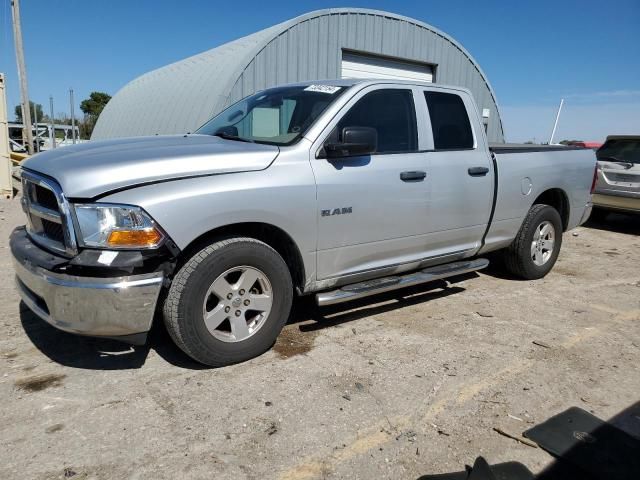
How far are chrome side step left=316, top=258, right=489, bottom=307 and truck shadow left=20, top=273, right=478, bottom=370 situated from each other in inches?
18.2

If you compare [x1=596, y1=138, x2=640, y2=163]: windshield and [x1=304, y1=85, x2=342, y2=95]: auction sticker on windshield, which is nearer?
[x1=304, y1=85, x2=342, y2=95]: auction sticker on windshield

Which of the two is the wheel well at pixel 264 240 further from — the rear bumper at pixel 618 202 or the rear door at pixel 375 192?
the rear bumper at pixel 618 202

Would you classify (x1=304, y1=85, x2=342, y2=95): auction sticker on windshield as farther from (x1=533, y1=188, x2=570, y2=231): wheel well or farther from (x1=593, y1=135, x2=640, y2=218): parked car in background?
(x1=593, y1=135, x2=640, y2=218): parked car in background

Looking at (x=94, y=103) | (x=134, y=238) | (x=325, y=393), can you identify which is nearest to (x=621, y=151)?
(x=325, y=393)

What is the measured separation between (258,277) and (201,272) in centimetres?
43

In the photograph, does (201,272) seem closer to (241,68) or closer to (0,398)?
(0,398)

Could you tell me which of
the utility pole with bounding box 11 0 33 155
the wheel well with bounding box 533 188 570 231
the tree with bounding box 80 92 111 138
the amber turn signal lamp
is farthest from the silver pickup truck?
the tree with bounding box 80 92 111 138

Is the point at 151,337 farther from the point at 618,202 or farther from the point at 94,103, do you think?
the point at 94,103

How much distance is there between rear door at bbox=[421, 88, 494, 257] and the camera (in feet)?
14.2

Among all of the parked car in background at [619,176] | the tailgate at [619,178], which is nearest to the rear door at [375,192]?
the parked car in background at [619,176]

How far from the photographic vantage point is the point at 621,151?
9414 mm

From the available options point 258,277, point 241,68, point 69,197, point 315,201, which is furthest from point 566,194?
point 241,68

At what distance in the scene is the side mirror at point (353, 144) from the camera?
11.5 feet

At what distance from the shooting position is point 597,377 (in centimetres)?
340
